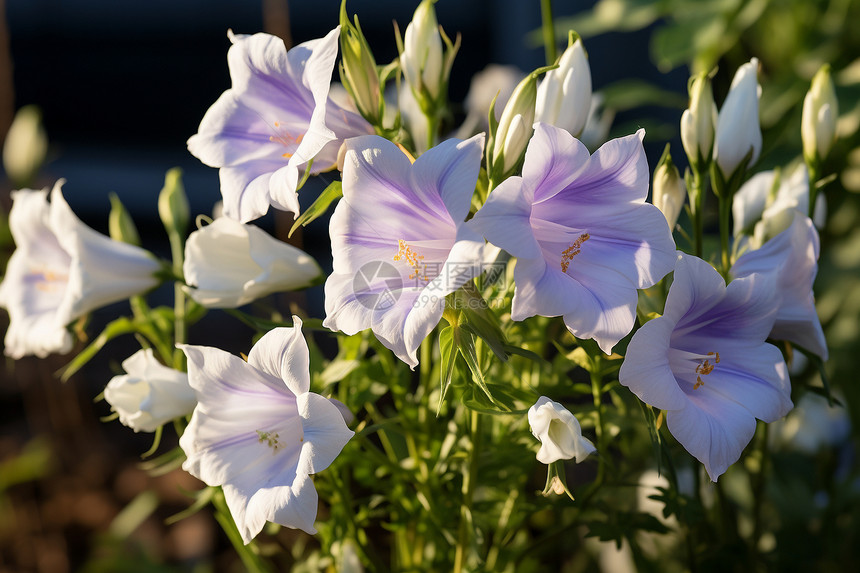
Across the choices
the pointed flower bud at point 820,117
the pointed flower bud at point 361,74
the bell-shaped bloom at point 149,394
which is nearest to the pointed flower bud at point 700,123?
the pointed flower bud at point 820,117

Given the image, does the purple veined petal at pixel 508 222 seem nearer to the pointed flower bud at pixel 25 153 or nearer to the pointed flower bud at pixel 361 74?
the pointed flower bud at pixel 361 74

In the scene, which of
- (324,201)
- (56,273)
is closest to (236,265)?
(324,201)

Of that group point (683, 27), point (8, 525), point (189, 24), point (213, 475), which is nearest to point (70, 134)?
→ point (189, 24)

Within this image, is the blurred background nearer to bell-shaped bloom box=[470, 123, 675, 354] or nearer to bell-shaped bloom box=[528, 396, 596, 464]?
bell-shaped bloom box=[470, 123, 675, 354]

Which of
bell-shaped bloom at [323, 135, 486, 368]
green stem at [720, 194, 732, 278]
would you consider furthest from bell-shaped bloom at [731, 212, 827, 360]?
bell-shaped bloom at [323, 135, 486, 368]

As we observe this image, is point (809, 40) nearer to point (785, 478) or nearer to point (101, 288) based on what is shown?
point (785, 478)

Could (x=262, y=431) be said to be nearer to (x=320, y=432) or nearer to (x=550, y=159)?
(x=320, y=432)

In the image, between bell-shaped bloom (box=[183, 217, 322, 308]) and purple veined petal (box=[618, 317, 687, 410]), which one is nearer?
purple veined petal (box=[618, 317, 687, 410])

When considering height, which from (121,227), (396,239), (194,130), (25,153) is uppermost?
(396,239)
